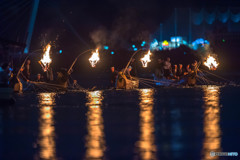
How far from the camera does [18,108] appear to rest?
47.4 ft

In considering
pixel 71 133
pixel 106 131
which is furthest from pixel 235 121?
pixel 71 133

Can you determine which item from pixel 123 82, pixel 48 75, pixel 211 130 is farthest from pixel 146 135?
pixel 48 75

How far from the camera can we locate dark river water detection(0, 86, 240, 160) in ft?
25.2

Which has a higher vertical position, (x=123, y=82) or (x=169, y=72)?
(x=169, y=72)

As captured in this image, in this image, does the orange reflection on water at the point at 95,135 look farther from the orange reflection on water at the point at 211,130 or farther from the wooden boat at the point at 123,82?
the wooden boat at the point at 123,82

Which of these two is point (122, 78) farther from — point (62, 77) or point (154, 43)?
point (154, 43)

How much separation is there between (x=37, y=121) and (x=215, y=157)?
538 cm

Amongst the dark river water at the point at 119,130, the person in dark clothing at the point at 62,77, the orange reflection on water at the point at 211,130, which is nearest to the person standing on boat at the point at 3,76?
the dark river water at the point at 119,130

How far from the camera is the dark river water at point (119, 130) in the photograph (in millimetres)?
7688

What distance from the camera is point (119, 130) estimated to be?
32.4 feet

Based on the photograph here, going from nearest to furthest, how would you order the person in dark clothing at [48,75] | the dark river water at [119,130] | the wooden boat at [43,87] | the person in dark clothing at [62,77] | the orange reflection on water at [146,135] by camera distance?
the orange reflection on water at [146,135], the dark river water at [119,130], the person in dark clothing at [62,77], the wooden boat at [43,87], the person in dark clothing at [48,75]

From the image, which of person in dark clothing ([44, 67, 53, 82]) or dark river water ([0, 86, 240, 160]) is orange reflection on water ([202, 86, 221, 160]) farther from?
person in dark clothing ([44, 67, 53, 82])

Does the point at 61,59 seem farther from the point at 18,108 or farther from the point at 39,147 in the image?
the point at 39,147

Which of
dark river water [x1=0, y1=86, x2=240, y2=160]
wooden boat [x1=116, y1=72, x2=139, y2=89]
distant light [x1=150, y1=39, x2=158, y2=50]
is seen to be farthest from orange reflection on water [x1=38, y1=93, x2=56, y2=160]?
distant light [x1=150, y1=39, x2=158, y2=50]
